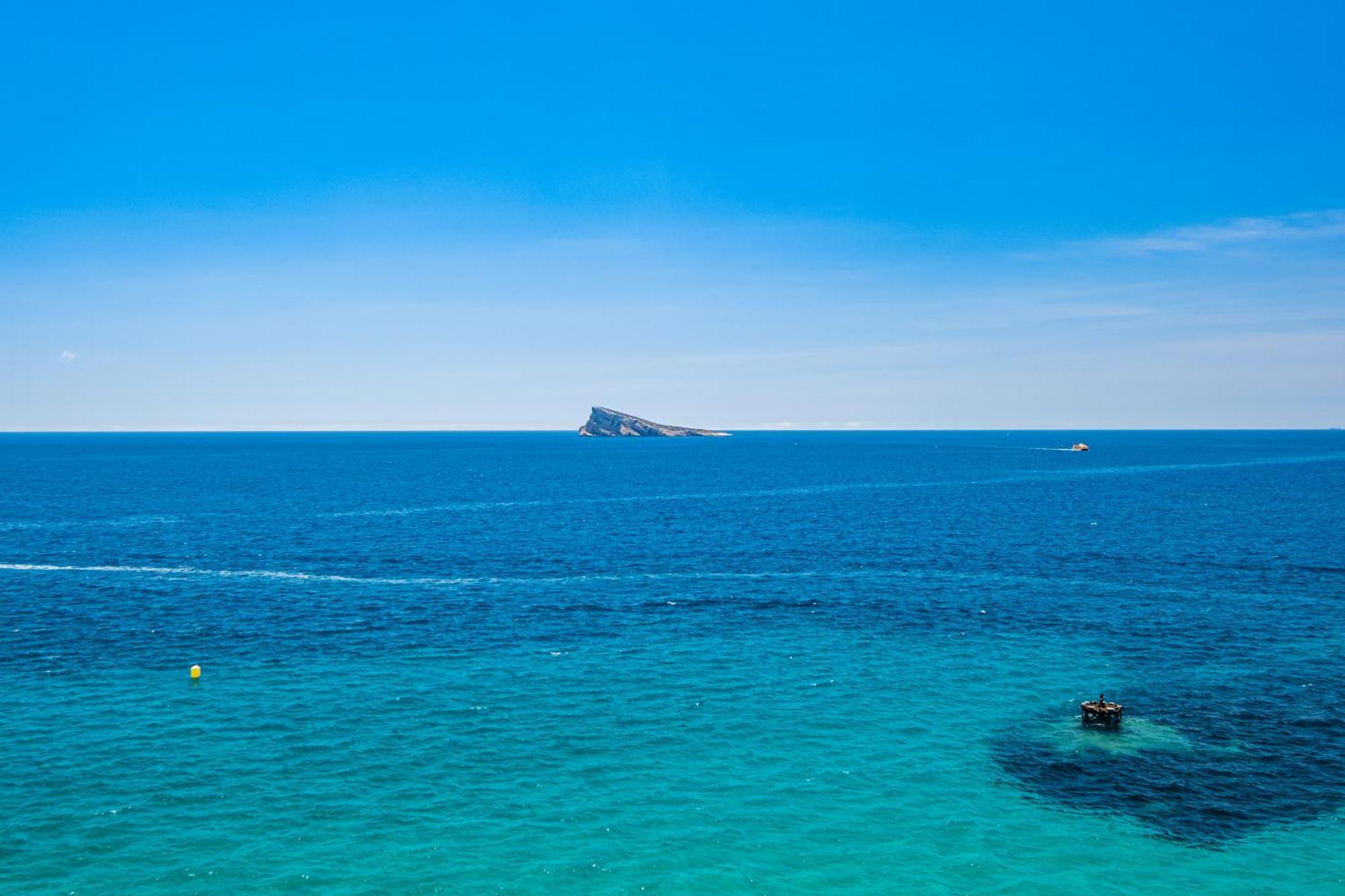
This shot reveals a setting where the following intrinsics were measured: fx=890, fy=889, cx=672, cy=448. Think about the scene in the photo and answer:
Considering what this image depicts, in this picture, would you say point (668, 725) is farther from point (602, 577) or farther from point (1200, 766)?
point (602, 577)

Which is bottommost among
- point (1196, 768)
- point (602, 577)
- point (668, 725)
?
point (668, 725)

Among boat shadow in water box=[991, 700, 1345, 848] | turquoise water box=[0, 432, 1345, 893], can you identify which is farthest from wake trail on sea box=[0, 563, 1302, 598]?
boat shadow in water box=[991, 700, 1345, 848]

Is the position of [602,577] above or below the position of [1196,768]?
above

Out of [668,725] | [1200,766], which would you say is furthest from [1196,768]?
[668,725]

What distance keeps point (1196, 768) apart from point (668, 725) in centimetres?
2898

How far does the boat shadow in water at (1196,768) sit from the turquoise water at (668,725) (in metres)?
0.20

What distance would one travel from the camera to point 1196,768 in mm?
47750

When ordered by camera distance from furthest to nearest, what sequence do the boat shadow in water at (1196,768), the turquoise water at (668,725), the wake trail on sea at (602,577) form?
1. the wake trail on sea at (602,577)
2. the boat shadow in water at (1196,768)
3. the turquoise water at (668,725)

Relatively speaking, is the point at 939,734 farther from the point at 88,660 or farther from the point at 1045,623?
the point at 88,660

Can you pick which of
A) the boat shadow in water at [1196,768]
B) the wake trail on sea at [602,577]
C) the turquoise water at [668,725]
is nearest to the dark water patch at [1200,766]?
the boat shadow in water at [1196,768]

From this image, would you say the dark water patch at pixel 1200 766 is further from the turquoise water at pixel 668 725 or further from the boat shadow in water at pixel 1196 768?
the turquoise water at pixel 668 725

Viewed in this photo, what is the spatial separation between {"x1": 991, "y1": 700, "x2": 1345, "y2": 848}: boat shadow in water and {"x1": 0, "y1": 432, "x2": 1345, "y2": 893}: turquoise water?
20 centimetres

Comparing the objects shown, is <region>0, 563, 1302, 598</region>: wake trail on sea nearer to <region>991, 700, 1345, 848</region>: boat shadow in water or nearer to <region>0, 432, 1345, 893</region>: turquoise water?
<region>0, 432, 1345, 893</region>: turquoise water

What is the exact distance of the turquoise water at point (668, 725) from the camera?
128 feet
